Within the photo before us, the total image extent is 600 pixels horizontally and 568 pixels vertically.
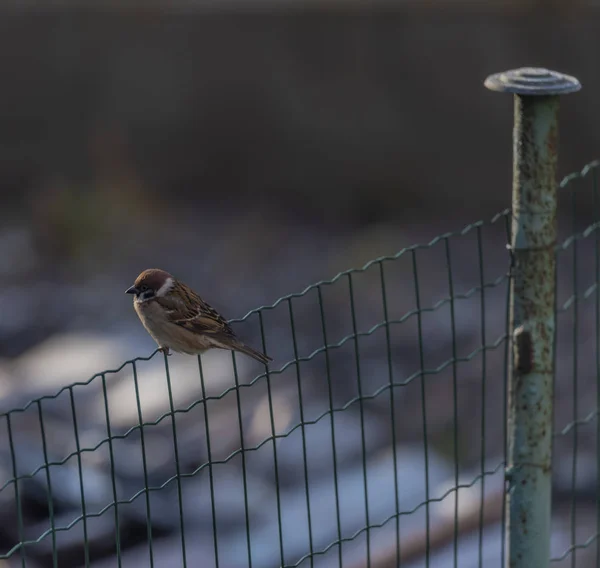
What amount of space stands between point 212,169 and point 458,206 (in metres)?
2.49

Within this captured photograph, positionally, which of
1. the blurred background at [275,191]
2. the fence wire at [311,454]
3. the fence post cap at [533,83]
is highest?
the fence post cap at [533,83]

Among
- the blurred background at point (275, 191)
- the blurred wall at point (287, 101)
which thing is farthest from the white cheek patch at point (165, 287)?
the blurred wall at point (287, 101)

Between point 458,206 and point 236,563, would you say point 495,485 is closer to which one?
point 236,563

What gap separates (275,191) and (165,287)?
6.37 meters

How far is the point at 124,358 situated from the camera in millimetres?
8266

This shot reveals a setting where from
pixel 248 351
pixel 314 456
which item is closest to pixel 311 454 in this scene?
pixel 314 456

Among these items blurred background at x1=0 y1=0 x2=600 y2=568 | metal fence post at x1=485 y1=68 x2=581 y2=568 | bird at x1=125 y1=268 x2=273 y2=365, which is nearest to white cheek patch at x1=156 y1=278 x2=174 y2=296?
Result: bird at x1=125 y1=268 x2=273 y2=365

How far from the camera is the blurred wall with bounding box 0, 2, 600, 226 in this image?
33.3ft

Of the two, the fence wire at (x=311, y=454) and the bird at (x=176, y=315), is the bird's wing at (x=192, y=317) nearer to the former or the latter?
the bird at (x=176, y=315)

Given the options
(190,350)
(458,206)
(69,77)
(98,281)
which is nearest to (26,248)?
(98,281)

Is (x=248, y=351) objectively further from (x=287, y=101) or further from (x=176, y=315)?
(x=287, y=101)

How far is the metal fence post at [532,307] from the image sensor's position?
3557 millimetres

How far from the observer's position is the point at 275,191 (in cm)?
1109

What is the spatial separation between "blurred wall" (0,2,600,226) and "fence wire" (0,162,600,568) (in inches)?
72.2
